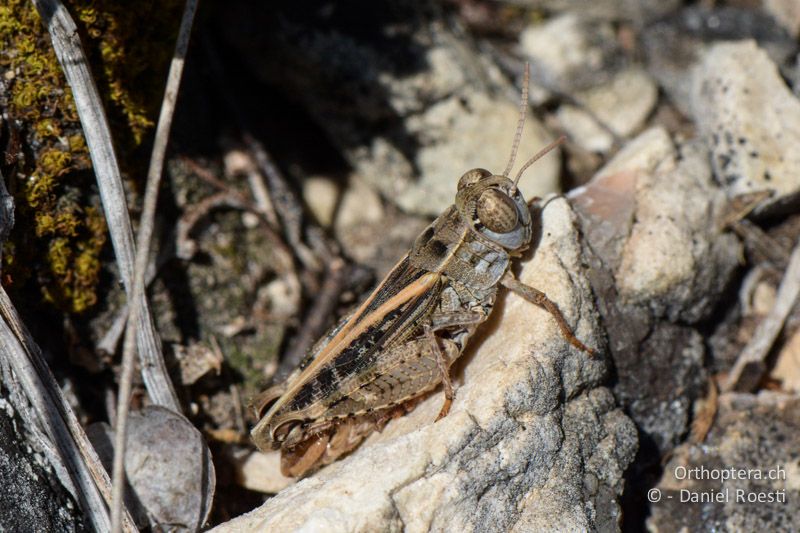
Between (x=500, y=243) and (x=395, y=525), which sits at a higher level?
(x=500, y=243)

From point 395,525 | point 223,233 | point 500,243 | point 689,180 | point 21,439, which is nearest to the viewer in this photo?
point 395,525

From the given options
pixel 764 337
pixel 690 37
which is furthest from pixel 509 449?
pixel 690 37

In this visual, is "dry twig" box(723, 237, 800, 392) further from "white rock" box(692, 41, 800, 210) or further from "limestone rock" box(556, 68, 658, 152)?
"limestone rock" box(556, 68, 658, 152)

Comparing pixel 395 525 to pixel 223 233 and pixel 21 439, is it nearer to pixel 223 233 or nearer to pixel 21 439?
pixel 21 439

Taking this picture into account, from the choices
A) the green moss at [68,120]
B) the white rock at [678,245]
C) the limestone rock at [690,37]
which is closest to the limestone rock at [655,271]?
the white rock at [678,245]

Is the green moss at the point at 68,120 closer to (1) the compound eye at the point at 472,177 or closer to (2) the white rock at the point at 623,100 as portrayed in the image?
(1) the compound eye at the point at 472,177

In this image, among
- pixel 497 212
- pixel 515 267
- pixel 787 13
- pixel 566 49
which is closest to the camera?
pixel 497 212

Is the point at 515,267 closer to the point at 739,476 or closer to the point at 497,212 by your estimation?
the point at 497,212

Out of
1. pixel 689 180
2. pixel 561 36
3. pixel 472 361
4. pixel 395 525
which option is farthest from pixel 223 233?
pixel 561 36
